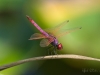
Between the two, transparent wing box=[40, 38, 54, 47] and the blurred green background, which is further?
the blurred green background

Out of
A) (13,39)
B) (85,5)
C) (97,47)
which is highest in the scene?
(85,5)

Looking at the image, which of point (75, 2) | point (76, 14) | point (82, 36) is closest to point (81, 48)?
point (82, 36)

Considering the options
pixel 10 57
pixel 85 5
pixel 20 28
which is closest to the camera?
pixel 10 57

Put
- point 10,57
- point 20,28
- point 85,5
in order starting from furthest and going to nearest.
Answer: point 85,5
point 20,28
point 10,57

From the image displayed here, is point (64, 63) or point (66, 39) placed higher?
point (66, 39)

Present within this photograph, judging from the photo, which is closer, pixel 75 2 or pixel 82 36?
pixel 82 36

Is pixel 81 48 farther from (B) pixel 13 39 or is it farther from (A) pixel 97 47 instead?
(B) pixel 13 39

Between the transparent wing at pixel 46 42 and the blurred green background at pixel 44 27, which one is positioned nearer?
the transparent wing at pixel 46 42

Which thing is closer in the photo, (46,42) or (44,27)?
(46,42)
